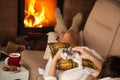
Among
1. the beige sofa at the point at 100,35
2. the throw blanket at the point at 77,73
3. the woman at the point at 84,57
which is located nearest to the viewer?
the woman at the point at 84,57

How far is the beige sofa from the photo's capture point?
2383mm

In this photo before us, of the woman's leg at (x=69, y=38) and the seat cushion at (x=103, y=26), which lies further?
the woman's leg at (x=69, y=38)

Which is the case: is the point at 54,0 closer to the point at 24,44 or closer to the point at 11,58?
the point at 24,44

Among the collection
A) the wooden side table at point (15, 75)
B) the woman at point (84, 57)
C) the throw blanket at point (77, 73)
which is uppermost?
the woman at point (84, 57)

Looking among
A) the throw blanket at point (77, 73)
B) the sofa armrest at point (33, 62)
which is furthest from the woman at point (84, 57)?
the sofa armrest at point (33, 62)

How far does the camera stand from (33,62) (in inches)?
105

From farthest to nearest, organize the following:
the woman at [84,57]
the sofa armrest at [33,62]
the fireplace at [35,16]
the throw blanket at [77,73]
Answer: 1. the fireplace at [35,16]
2. the sofa armrest at [33,62]
3. the throw blanket at [77,73]
4. the woman at [84,57]

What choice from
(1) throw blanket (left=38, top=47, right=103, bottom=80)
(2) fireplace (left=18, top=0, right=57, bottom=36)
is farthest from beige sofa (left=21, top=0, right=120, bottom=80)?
(2) fireplace (left=18, top=0, right=57, bottom=36)

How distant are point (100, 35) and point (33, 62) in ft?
2.16

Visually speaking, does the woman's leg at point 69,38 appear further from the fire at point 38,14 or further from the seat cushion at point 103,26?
the fire at point 38,14

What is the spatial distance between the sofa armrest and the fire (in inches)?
34.4

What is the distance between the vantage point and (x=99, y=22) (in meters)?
2.62

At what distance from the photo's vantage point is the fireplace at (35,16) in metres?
3.68

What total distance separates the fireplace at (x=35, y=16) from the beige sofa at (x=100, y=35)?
34.0 inches
